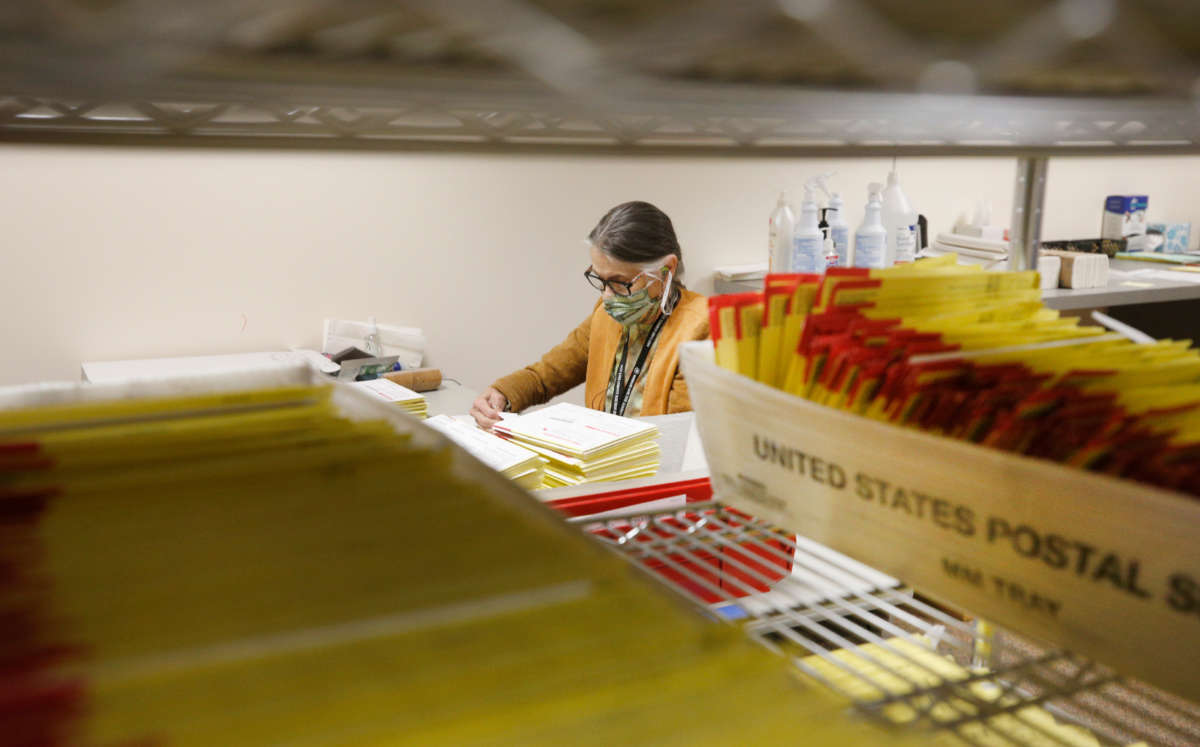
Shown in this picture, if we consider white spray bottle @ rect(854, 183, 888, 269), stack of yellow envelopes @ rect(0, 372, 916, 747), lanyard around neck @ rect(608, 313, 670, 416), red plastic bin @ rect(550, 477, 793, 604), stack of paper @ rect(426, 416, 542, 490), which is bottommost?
lanyard around neck @ rect(608, 313, 670, 416)

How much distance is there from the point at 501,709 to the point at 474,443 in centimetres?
138

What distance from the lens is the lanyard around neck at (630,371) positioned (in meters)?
2.94

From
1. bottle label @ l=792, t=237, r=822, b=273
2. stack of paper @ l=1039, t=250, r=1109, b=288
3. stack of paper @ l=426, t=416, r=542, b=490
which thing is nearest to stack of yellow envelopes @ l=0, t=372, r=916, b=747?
stack of paper @ l=426, t=416, r=542, b=490

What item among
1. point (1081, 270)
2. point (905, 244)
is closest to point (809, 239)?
point (905, 244)

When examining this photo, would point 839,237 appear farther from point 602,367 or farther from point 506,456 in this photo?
point 506,456

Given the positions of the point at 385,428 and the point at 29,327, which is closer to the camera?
the point at 385,428

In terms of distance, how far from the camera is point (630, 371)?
117 inches

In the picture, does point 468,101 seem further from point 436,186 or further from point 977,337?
point 436,186

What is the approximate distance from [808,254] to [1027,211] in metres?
1.28

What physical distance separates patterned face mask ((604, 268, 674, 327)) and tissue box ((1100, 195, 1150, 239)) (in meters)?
3.58

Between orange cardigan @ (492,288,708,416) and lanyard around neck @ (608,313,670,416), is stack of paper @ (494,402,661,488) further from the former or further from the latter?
lanyard around neck @ (608,313,670,416)

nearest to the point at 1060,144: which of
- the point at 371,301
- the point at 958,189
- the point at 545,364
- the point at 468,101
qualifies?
the point at 468,101

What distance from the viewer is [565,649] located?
366mm

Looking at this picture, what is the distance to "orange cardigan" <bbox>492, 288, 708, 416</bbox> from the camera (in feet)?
9.19
